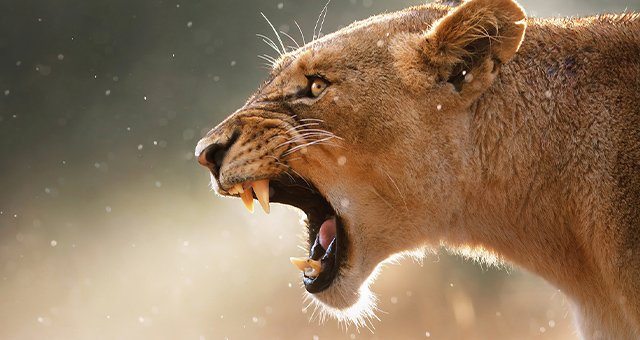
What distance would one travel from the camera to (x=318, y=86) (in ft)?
8.32

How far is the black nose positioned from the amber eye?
0.37 m

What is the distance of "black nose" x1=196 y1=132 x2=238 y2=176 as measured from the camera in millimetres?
2518

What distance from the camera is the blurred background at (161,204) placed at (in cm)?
796

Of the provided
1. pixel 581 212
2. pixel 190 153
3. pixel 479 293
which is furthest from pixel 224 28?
pixel 581 212

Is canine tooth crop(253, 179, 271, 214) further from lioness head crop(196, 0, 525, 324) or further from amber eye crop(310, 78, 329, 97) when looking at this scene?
amber eye crop(310, 78, 329, 97)

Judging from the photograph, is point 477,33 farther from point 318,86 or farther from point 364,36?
point 318,86

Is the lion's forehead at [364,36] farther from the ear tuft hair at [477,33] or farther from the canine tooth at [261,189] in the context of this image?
the canine tooth at [261,189]

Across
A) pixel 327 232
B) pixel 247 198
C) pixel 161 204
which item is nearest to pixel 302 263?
pixel 327 232

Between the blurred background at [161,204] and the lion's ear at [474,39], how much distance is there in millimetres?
5657

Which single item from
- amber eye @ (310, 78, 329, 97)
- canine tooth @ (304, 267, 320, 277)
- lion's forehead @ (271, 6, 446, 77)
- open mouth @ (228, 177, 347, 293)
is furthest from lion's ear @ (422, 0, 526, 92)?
canine tooth @ (304, 267, 320, 277)

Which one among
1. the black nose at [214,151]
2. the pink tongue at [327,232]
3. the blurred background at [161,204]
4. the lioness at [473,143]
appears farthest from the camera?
the blurred background at [161,204]

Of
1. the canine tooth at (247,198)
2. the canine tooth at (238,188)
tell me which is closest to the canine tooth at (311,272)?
the canine tooth at (247,198)

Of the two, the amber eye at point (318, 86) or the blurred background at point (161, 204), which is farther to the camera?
the blurred background at point (161, 204)

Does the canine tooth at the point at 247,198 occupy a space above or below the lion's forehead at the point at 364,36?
below
